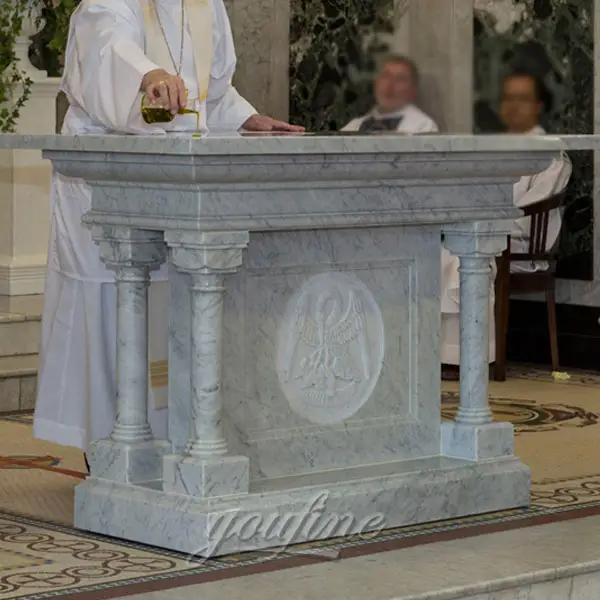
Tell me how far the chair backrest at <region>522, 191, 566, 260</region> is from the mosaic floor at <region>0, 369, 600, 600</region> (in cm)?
145

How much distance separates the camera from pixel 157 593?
4402 millimetres

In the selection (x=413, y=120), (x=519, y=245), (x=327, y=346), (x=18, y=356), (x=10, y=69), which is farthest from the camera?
(x=413, y=120)

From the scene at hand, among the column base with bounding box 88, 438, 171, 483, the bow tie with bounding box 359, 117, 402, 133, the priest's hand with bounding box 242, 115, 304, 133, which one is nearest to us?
the column base with bounding box 88, 438, 171, 483

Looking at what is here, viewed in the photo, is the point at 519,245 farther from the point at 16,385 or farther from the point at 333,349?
the point at 333,349

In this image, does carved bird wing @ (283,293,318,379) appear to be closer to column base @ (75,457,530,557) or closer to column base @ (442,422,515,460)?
column base @ (75,457,530,557)

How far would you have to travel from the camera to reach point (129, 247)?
4988 millimetres

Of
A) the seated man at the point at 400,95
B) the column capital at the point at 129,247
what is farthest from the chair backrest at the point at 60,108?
the column capital at the point at 129,247

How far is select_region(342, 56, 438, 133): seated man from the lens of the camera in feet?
29.4

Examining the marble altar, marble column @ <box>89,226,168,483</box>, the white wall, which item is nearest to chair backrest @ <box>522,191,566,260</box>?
the white wall

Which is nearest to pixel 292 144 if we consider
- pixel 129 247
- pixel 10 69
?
pixel 129 247

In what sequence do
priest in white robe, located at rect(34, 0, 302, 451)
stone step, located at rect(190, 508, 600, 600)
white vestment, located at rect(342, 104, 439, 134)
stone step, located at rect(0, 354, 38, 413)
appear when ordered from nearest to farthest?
stone step, located at rect(190, 508, 600, 600) → priest in white robe, located at rect(34, 0, 302, 451) → stone step, located at rect(0, 354, 38, 413) → white vestment, located at rect(342, 104, 439, 134)

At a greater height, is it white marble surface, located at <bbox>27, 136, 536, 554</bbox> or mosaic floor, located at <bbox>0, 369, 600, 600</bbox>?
white marble surface, located at <bbox>27, 136, 536, 554</bbox>

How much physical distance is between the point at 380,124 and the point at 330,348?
183 inches

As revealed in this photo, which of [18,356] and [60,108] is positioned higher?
[60,108]
